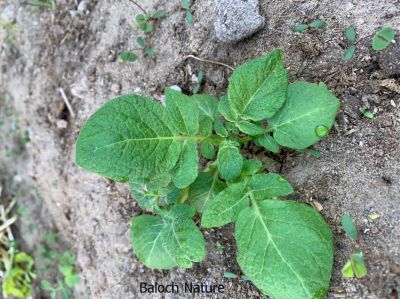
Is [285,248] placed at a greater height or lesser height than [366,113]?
lesser

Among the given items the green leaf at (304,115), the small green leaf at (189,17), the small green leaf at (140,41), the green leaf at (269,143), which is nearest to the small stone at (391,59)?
the green leaf at (304,115)

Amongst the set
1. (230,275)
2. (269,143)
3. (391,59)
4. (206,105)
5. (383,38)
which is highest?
(383,38)

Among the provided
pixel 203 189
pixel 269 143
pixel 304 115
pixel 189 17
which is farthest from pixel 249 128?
pixel 189 17

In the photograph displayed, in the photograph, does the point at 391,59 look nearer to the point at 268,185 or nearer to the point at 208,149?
the point at 268,185

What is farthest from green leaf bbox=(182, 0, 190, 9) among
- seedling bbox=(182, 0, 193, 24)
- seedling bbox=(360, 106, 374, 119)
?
seedling bbox=(360, 106, 374, 119)

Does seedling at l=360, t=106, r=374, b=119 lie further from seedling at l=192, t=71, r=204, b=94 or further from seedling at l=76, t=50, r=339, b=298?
seedling at l=192, t=71, r=204, b=94

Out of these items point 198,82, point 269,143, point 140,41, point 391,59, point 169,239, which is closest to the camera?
point 391,59

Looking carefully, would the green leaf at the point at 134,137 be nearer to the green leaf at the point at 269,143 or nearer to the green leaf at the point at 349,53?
the green leaf at the point at 269,143

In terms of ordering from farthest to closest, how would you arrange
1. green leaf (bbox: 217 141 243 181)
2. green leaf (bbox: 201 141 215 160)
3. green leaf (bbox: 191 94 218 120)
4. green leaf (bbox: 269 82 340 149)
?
green leaf (bbox: 191 94 218 120) → green leaf (bbox: 201 141 215 160) → green leaf (bbox: 217 141 243 181) → green leaf (bbox: 269 82 340 149)
